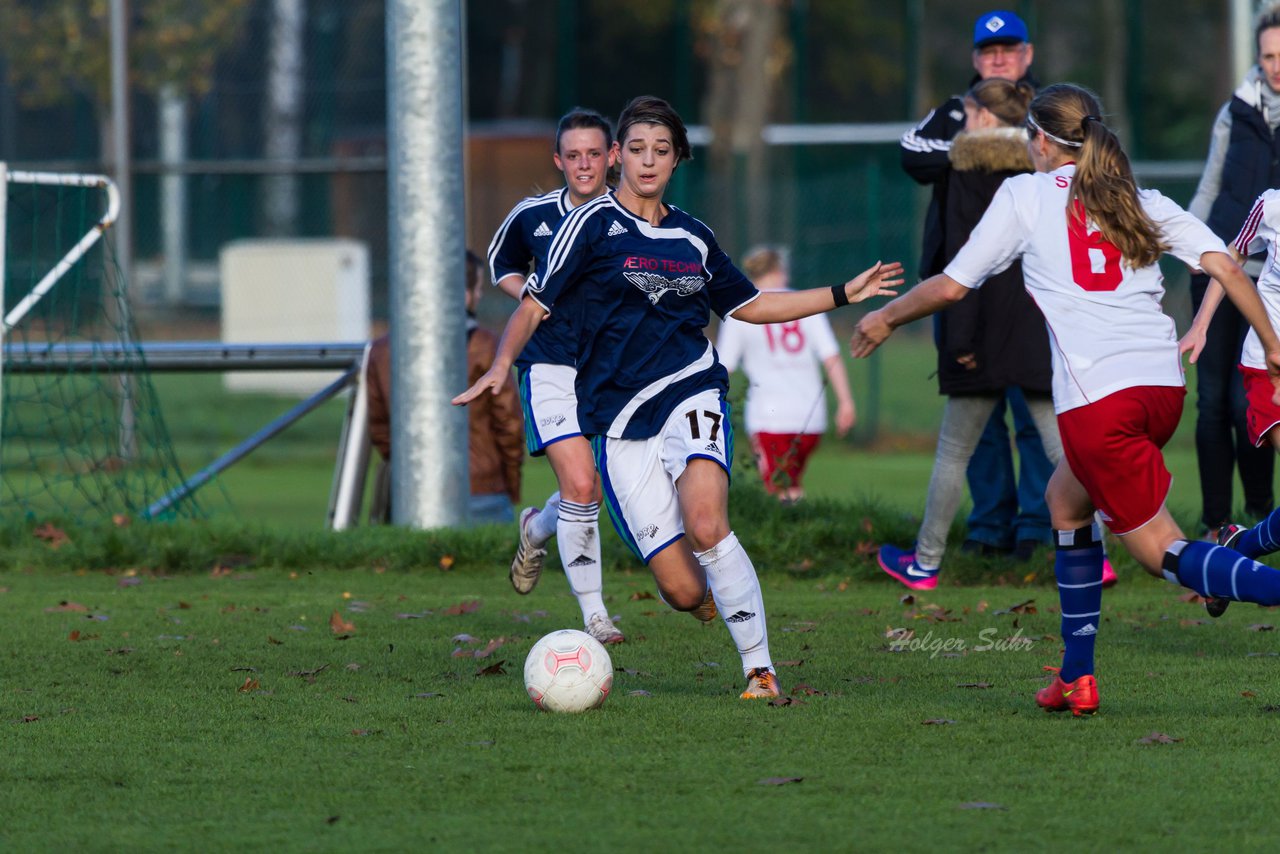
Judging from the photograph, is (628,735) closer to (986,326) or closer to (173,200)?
(986,326)

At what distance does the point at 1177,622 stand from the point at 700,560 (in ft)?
8.12

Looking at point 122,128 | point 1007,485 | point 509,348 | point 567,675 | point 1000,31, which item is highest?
point 1000,31

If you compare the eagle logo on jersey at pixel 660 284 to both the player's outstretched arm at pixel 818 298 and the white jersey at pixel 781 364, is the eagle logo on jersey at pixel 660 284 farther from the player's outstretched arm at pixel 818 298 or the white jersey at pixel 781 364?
the white jersey at pixel 781 364

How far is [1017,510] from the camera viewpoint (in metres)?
8.83

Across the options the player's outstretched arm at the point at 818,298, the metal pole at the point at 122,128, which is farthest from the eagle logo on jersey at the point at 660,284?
the metal pole at the point at 122,128

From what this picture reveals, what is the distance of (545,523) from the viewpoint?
7.05 metres

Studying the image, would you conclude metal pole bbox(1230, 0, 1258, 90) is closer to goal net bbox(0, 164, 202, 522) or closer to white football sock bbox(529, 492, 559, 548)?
goal net bbox(0, 164, 202, 522)

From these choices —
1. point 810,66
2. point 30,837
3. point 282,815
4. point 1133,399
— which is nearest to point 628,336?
point 1133,399

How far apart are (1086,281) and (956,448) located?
2817 mm

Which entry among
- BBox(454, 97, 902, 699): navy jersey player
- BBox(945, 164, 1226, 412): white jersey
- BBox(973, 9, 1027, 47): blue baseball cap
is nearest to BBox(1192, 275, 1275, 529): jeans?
BBox(973, 9, 1027, 47): blue baseball cap

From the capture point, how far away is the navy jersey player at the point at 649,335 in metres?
5.81

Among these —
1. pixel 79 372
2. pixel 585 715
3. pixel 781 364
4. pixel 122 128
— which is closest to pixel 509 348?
pixel 585 715

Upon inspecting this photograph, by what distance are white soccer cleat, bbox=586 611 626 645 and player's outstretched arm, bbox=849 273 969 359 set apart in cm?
173

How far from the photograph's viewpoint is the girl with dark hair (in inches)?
202
